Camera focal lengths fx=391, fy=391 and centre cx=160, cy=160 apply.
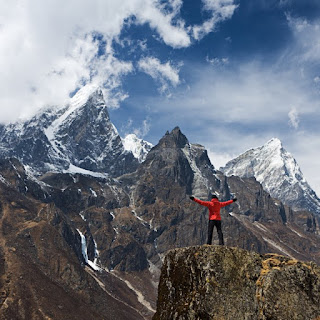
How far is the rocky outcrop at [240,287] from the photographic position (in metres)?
18.5

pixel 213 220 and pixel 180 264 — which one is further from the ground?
pixel 213 220

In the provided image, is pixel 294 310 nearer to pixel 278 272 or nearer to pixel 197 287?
→ pixel 278 272

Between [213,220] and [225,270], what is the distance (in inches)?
201

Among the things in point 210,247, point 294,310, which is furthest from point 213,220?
point 294,310

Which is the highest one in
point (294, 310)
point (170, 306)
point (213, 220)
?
point (213, 220)

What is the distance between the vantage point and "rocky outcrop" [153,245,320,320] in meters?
18.5

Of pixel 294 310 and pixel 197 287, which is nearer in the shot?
pixel 294 310

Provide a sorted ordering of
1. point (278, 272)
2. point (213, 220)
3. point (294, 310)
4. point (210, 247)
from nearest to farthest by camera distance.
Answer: point (294, 310), point (278, 272), point (210, 247), point (213, 220)

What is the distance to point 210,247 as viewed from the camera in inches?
810

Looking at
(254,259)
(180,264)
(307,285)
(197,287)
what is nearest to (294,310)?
(307,285)

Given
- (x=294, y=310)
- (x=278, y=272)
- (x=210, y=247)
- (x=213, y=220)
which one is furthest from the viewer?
(x=213, y=220)

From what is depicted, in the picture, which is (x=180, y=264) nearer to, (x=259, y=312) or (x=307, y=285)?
(x=259, y=312)

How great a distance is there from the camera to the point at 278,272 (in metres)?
19.3

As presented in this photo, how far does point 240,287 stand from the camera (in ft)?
64.4
